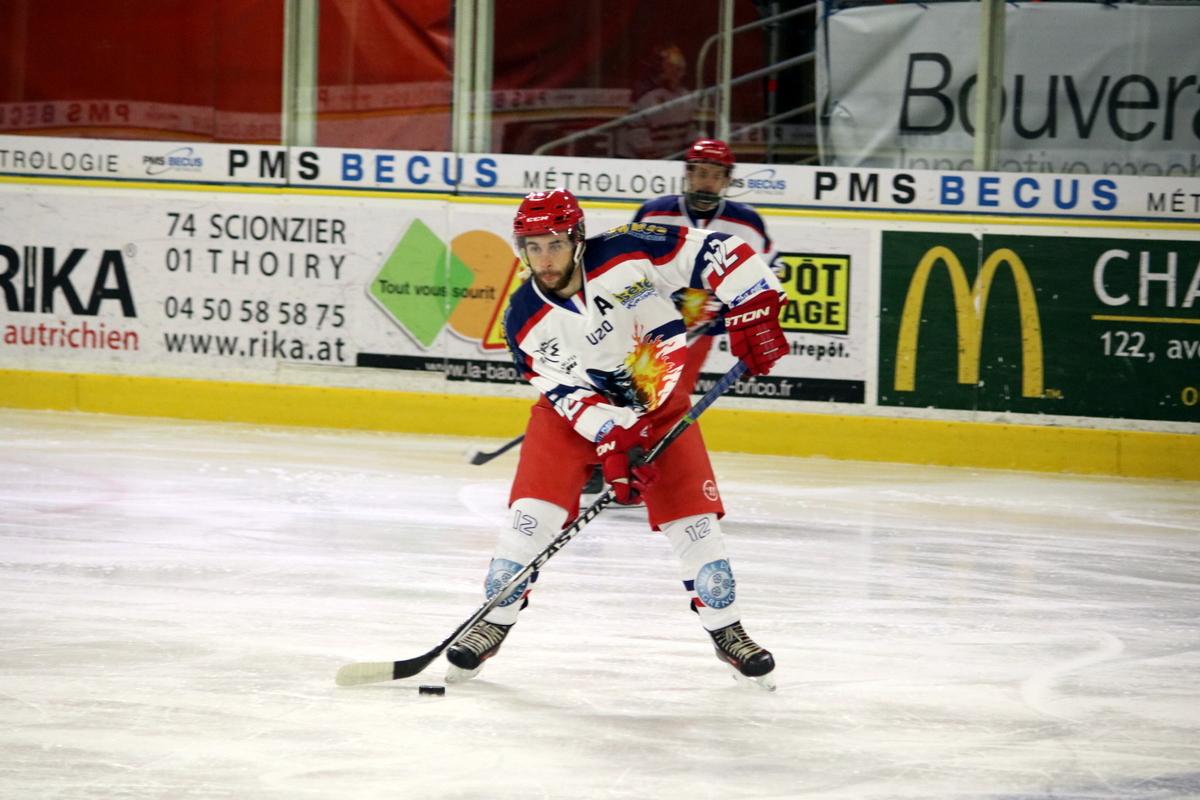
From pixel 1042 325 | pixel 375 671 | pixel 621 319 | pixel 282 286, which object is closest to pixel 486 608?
pixel 375 671

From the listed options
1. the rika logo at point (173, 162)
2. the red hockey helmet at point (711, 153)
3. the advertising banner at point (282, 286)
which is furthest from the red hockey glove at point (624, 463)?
the rika logo at point (173, 162)

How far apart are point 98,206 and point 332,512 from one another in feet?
11.5

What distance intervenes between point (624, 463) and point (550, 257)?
1.67 ft

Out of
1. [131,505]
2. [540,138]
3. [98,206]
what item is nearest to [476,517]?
[131,505]

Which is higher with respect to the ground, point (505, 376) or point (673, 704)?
point (505, 376)

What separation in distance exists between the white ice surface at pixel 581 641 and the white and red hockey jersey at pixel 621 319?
70 centimetres

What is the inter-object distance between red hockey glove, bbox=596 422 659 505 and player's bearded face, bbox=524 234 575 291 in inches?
14.8

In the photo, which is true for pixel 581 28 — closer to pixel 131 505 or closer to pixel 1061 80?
pixel 1061 80

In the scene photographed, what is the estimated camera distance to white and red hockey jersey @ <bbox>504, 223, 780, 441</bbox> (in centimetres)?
390

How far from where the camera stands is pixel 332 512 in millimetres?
6375

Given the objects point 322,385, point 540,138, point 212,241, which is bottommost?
point 322,385

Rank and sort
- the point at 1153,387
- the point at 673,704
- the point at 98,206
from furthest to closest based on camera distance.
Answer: the point at 98,206, the point at 1153,387, the point at 673,704

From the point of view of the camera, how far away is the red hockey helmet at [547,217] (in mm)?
3787

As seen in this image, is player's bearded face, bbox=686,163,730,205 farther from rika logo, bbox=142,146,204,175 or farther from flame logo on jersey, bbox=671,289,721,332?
rika logo, bbox=142,146,204,175
